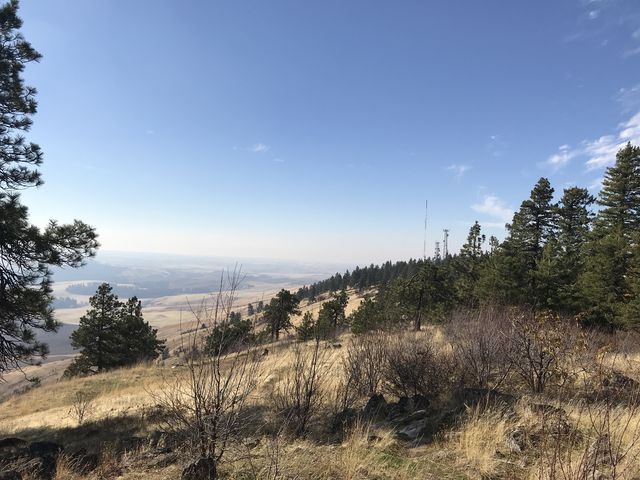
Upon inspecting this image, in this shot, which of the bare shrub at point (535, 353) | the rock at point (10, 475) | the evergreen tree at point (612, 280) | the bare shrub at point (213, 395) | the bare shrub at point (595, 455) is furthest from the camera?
the evergreen tree at point (612, 280)

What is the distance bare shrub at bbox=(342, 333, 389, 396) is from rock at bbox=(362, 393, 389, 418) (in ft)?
3.07

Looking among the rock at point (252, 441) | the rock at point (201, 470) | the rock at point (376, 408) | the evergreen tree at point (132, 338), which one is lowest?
the evergreen tree at point (132, 338)

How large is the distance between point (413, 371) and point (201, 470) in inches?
185

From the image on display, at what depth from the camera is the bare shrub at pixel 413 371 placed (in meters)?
7.57

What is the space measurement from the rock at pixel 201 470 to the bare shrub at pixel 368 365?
4280 mm

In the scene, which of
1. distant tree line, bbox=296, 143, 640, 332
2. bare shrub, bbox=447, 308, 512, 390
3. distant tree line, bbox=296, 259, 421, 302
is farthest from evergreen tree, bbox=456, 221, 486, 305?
distant tree line, bbox=296, 259, 421, 302

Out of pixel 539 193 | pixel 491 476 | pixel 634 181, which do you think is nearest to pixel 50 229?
pixel 491 476

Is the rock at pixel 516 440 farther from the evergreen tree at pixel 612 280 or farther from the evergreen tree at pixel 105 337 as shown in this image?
the evergreen tree at pixel 105 337

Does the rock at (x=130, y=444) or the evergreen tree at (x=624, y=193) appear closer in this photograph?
the rock at (x=130, y=444)

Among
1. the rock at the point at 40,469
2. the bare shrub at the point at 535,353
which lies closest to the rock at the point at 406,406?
the bare shrub at the point at 535,353

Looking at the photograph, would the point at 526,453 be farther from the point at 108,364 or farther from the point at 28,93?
the point at 108,364

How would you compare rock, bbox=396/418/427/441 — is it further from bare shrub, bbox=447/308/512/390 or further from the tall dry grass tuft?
bare shrub, bbox=447/308/512/390

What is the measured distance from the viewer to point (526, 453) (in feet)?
14.6

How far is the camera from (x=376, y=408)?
267 inches
